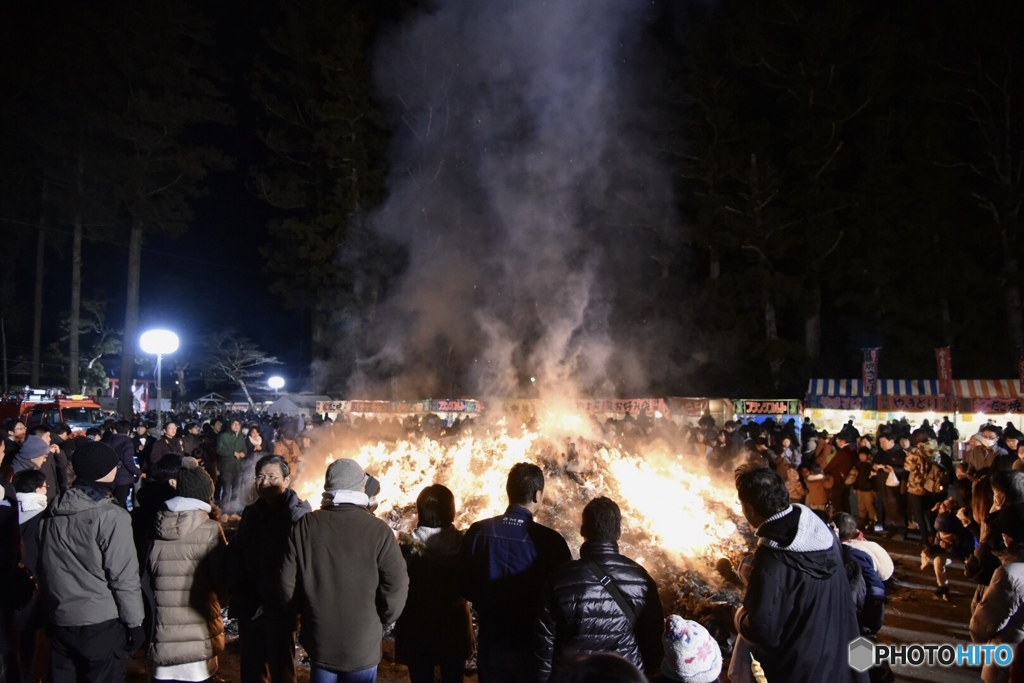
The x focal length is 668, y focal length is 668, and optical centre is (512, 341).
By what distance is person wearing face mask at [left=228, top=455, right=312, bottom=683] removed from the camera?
→ 144 inches

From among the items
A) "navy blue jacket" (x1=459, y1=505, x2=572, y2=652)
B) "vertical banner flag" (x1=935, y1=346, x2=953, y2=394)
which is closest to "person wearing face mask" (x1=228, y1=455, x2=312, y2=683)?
"navy blue jacket" (x1=459, y1=505, x2=572, y2=652)

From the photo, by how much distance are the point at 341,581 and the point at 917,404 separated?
18.1m

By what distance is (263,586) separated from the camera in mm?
3611

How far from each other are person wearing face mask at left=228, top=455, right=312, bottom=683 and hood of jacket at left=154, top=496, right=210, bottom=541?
10.0 inches

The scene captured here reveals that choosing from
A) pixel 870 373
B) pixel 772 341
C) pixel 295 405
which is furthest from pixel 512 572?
pixel 295 405

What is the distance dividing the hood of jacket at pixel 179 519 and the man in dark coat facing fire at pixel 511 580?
1.54 meters

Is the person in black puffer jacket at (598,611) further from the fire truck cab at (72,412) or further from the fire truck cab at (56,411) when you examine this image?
the fire truck cab at (72,412)

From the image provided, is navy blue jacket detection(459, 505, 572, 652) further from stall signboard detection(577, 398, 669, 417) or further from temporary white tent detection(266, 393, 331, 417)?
temporary white tent detection(266, 393, 331, 417)

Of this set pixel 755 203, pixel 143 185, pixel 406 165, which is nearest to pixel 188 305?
pixel 143 185

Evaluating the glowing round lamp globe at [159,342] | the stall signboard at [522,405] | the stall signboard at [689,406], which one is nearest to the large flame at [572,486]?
the stall signboard at [522,405]

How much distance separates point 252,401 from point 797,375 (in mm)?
30714

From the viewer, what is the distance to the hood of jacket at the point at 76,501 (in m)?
3.47

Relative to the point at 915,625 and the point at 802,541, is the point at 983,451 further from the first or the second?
the point at 802,541

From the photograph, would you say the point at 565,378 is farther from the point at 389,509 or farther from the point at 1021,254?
the point at 1021,254
